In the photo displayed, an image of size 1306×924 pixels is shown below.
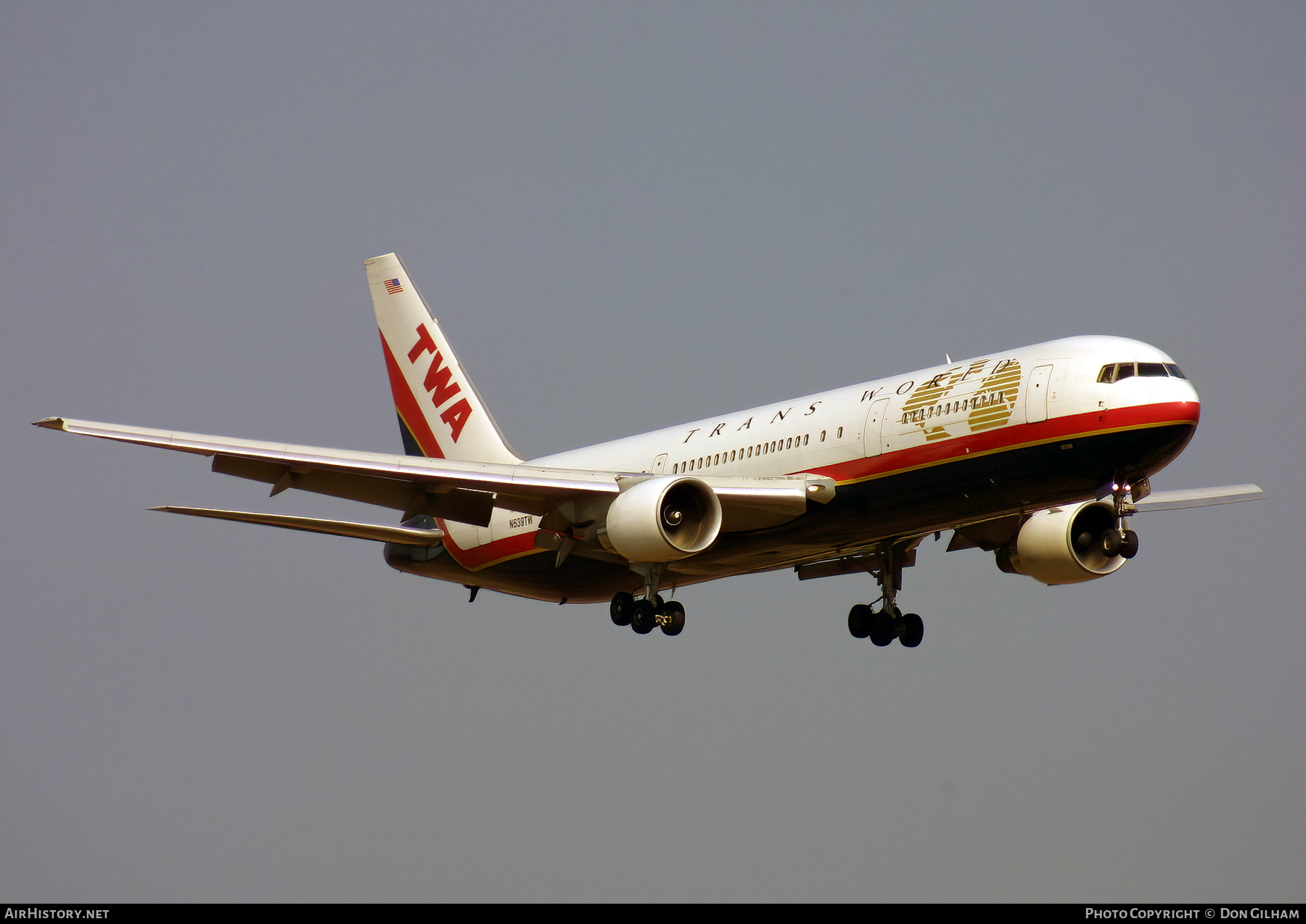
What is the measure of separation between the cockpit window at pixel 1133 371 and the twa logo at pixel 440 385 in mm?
19677

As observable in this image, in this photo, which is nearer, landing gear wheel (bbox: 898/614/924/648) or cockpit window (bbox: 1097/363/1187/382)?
cockpit window (bbox: 1097/363/1187/382)

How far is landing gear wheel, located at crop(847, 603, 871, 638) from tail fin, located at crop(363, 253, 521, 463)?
10.2 meters

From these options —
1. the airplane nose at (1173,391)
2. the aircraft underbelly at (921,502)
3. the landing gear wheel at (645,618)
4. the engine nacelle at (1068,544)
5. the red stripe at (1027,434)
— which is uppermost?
the engine nacelle at (1068,544)

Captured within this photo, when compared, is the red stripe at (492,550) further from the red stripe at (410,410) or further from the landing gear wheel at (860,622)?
the landing gear wheel at (860,622)

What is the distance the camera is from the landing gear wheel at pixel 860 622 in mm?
39812

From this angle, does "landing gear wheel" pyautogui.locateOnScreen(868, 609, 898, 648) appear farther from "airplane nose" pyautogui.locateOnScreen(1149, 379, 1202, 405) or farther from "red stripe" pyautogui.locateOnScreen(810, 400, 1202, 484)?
"airplane nose" pyautogui.locateOnScreen(1149, 379, 1202, 405)

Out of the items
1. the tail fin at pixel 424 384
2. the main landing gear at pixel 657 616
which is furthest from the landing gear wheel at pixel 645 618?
the tail fin at pixel 424 384

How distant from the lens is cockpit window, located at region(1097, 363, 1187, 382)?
101 ft

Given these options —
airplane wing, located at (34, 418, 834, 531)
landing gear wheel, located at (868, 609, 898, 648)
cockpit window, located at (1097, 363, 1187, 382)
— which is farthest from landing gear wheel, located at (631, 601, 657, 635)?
cockpit window, located at (1097, 363, 1187, 382)

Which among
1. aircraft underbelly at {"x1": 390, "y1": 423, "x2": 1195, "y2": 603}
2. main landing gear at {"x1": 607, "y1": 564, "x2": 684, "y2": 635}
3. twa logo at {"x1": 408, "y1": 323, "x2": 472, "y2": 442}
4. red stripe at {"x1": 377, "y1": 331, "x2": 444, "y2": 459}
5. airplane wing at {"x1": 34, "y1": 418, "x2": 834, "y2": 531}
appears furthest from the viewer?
red stripe at {"x1": 377, "y1": 331, "x2": 444, "y2": 459}

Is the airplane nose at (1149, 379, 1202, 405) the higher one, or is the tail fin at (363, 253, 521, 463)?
the tail fin at (363, 253, 521, 463)

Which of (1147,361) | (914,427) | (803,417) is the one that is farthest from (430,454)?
(1147,361)

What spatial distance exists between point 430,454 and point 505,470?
11469 mm

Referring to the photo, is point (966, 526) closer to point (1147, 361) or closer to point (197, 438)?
point (1147, 361)
